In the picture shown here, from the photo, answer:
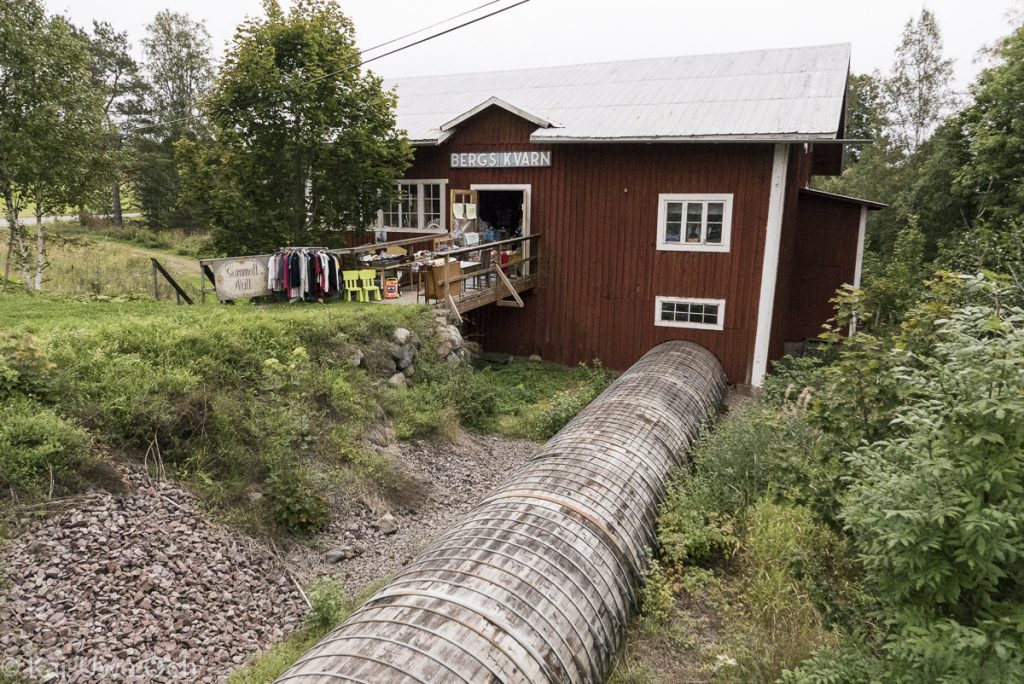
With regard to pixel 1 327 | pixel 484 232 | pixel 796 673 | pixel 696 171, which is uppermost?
pixel 696 171

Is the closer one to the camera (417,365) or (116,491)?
(116,491)

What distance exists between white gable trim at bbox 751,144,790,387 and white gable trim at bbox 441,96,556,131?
14.9ft

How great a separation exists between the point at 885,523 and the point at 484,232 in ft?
40.6

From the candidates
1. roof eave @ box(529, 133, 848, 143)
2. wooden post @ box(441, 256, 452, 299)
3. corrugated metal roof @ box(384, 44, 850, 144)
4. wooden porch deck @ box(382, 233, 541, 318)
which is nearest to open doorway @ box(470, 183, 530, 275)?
wooden porch deck @ box(382, 233, 541, 318)

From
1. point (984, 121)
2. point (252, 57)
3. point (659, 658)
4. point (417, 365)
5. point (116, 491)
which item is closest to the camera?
point (659, 658)

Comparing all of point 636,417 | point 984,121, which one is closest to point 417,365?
point 636,417

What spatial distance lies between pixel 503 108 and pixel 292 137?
4.39 meters

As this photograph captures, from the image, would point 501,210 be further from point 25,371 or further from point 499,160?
point 25,371

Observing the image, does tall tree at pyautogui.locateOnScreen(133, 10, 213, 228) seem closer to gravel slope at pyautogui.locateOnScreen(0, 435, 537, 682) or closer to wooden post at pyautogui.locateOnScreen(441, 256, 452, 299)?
wooden post at pyautogui.locateOnScreen(441, 256, 452, 299)

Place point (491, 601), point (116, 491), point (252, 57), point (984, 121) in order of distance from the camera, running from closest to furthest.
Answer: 1. point (491, 601)
2. point (116, 491)
3. point (252, 57)
4. point (984, 121)

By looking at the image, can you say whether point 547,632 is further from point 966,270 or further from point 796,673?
point 966,270

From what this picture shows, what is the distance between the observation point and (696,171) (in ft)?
42.4

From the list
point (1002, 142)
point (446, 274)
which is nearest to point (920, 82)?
point (1002, 142)

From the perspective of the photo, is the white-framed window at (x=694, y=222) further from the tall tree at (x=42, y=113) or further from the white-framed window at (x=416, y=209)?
the tall tree at (x=42, y=113)
